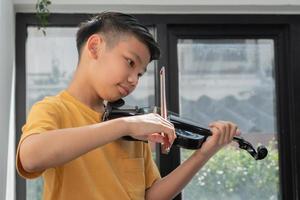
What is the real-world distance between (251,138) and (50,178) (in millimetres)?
971

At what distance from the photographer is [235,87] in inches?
73.1

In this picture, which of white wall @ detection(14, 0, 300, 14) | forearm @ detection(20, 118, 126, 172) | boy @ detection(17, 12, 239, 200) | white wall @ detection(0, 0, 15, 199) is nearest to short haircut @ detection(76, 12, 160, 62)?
boy @ detection(17, 12, 239, 200)

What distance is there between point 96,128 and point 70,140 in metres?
0.05

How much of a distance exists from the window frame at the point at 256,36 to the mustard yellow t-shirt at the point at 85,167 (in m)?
0.63

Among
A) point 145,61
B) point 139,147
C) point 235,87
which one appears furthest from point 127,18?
point 235,87

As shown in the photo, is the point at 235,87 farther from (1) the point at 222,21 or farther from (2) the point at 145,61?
(2) the point at 145,61

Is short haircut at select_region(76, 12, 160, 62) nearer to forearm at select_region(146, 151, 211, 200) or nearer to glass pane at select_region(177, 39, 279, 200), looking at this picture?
forearm at select_region(146, 151, 211, 200)

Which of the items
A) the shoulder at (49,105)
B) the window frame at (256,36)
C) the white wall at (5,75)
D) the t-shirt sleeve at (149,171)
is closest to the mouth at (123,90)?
the shoulder at (49,105)

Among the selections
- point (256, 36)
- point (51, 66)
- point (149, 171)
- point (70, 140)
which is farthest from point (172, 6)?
point (70, 140)

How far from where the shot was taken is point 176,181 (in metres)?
1.26

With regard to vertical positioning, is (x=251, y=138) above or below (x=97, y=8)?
below

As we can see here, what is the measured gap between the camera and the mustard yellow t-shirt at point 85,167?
39.9 inches

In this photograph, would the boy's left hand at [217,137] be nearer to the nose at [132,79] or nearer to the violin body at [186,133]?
the violin body at [186,133]

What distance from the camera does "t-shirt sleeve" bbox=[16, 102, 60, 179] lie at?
94 cm
